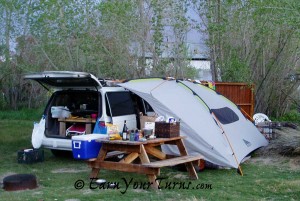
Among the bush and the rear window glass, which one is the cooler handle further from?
the bush

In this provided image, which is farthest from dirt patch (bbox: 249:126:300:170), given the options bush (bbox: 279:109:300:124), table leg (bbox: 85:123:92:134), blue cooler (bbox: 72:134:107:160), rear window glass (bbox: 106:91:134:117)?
bush (bbox: 279:109:300:124)

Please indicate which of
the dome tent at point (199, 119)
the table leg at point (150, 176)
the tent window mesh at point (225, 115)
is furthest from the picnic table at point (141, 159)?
the tent window mesh at point (225, 115)

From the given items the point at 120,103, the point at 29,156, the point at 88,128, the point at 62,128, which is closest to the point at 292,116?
the point at 120,103

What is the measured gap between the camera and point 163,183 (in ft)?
24.2

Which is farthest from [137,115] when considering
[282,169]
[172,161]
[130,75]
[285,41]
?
[285,41]

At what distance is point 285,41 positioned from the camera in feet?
43.6

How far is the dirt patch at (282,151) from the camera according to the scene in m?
9.16

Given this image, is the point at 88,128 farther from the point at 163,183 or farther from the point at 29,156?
the point at 163,183

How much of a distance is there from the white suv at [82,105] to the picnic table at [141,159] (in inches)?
44.2

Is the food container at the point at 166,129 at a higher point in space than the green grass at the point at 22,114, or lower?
higher

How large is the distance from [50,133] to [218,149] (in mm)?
3376

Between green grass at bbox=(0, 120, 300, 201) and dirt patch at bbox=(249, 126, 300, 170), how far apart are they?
32cm

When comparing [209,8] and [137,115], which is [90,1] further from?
[137,115]

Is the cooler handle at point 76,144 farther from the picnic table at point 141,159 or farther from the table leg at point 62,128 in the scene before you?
the table leg at point 62,128
